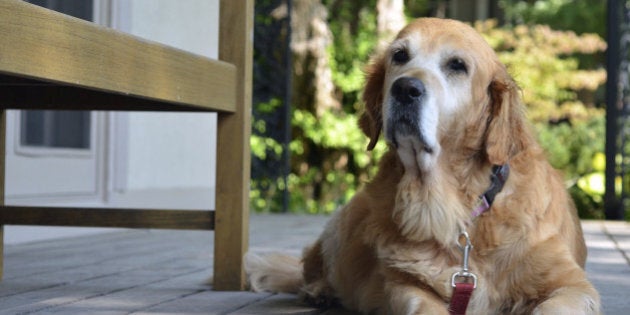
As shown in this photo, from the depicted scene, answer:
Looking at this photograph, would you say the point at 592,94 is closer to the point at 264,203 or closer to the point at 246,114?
the point at 264,203

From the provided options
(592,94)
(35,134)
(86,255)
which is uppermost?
(592,94)

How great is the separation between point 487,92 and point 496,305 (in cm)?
58

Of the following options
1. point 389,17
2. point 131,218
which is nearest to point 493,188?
point 131,218

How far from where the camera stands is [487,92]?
2.49 metres

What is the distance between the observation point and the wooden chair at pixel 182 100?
7.88ft

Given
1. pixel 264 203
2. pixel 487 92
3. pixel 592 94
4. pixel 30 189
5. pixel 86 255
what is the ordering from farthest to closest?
pixel 592 94, pixel 264 203, pixel 30 189, pixel 86 255, pixel 487 92

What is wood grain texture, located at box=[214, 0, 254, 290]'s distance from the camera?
9.98 feet

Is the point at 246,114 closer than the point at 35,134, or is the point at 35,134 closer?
the point at 246,114

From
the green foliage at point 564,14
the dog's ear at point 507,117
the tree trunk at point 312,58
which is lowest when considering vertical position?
the dog's ear at point 507,117

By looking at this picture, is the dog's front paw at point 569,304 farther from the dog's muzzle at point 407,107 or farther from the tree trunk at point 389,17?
the tree trunk at point 389,17

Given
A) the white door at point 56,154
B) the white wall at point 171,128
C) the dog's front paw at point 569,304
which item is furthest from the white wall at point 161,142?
the dog's front paw at point 569,304

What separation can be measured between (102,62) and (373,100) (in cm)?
85

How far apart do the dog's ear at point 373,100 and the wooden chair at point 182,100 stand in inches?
20.2

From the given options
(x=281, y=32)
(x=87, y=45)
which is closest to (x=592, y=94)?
(x=281, y=32)
